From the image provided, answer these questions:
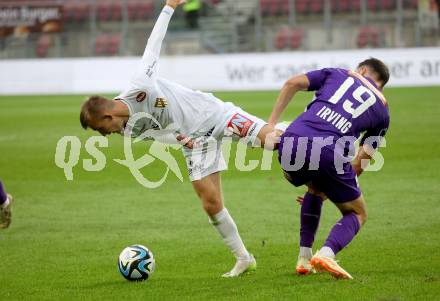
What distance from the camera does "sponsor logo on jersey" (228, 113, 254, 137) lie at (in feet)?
24.3

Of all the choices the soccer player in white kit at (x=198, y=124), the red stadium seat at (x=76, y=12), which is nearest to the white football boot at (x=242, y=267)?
the soccer player in white kit at (x=198, y=124)

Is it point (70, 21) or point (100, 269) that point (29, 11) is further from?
point (100, 269)

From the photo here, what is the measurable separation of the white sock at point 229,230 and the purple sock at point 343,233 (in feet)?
3.92

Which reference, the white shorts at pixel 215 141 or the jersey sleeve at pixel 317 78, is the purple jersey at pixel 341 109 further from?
the white shorts at pixel 215 141

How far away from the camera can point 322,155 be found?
659cm

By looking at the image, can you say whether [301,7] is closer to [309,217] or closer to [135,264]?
[309,217]

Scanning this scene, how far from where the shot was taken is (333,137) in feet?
21.8

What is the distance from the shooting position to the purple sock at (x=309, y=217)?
7.51m

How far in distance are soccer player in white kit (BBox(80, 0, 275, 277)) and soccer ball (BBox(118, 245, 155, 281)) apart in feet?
2.29

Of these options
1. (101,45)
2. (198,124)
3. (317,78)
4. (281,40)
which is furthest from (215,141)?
(101,45)

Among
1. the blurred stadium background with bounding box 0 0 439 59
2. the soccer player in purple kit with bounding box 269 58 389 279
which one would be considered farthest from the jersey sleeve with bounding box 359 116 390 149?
the blurred stadium background with bounding box 0 0 439 59

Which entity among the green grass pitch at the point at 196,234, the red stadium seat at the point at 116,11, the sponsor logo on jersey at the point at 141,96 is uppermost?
the sponsor logo on jersey at the point at 141,96

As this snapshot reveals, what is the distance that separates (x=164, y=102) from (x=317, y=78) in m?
1.41

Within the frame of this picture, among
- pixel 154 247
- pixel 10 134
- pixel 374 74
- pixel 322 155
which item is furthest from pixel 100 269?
pixel 10 134
